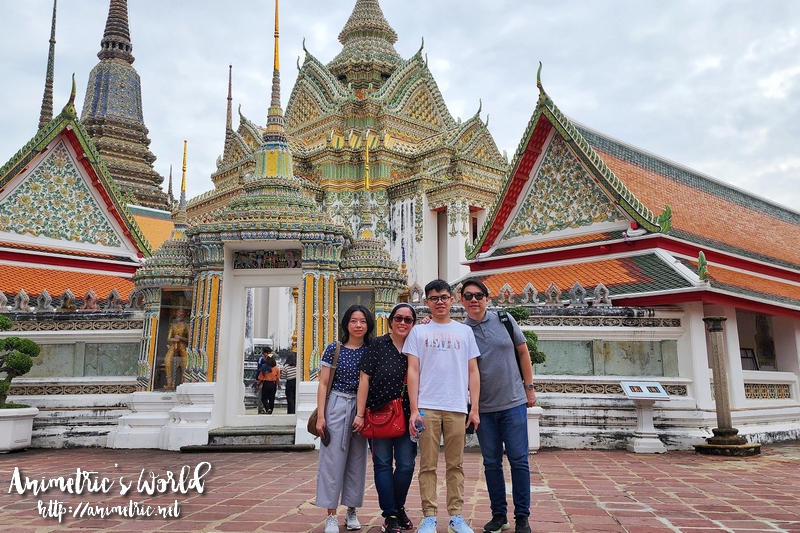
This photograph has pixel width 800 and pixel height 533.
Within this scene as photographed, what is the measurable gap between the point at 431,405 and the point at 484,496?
1.65 meters

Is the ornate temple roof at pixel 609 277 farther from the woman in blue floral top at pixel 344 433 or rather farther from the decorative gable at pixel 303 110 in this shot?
the decorative gable at pixel 303 110

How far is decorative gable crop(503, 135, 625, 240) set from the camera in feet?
37.4

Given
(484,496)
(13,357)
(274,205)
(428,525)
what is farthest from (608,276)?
(13,357)

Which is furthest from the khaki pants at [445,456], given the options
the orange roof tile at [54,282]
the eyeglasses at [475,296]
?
the orange roof tile at [54,282]

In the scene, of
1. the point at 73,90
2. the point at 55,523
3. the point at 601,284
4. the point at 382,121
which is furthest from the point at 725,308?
the point at 382,121

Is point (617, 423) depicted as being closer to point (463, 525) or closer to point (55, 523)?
point (463, 525)

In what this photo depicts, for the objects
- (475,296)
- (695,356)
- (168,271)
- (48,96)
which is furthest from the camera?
(48,96)

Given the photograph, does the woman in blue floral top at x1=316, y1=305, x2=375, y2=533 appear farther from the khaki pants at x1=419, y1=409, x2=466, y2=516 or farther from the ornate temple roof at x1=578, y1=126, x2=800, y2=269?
the ornate temple roof at x1=578, y1=126, x2=800, y2=269

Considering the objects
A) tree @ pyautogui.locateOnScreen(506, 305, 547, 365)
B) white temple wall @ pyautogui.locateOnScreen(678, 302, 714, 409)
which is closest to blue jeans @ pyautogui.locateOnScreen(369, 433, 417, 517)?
tree @ pyautogui.locateOnScreen(506, 305, 547, 365)

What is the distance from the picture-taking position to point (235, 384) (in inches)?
349

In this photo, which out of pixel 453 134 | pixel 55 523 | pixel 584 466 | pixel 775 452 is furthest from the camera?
pixel 453 134

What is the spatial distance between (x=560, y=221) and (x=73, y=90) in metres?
9.21

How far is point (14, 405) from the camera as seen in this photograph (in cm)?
885

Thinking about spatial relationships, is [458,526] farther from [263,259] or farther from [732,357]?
[732,357]
